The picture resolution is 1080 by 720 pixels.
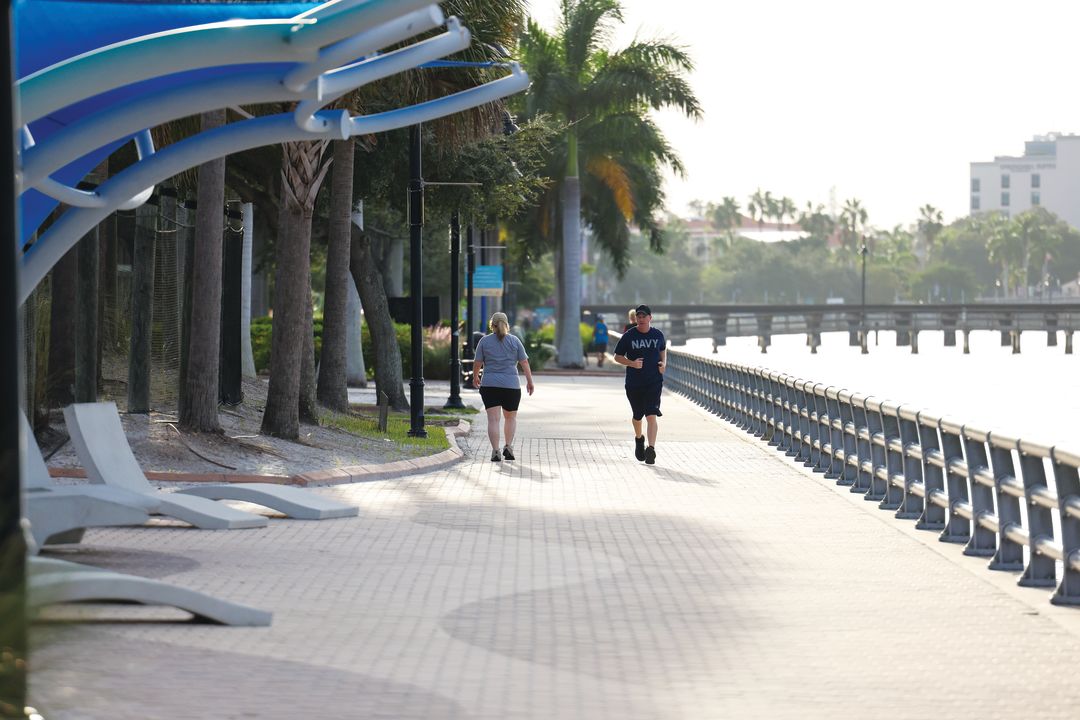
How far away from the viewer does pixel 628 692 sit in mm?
7586

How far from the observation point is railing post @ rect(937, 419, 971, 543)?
1302cm

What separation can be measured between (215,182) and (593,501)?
586 cm

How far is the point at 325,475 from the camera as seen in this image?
58.1 ft

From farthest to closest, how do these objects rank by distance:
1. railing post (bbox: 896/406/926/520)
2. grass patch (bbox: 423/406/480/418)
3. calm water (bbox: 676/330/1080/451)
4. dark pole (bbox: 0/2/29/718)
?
calm water (bbox: 676/330/1080/451), grass patch (bbox: 423/406/480/418), railing post (bbox: 896/406/926/520), dark pole (bbox: 0/2/29/718)

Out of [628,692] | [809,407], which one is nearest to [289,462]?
[809,407]

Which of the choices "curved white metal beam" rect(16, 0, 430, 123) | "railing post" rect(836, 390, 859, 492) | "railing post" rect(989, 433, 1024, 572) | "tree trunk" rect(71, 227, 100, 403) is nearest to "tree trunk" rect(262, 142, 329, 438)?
"tree trunk" rect(71, 227, 100, 403)

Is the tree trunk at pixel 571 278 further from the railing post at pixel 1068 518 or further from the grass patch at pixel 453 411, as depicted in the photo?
the railing post at pixel 1068 518

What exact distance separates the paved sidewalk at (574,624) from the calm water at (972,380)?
1.38 m

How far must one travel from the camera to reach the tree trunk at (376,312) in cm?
2742

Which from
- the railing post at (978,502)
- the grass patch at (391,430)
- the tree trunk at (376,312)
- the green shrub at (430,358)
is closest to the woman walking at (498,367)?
the grass patch at (391,430)

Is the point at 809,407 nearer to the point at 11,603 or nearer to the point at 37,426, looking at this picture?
the point at 37,426

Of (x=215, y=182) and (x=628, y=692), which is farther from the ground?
(x=215, y=182)

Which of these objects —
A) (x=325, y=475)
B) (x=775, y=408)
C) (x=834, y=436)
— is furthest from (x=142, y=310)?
(x=834, y=436)

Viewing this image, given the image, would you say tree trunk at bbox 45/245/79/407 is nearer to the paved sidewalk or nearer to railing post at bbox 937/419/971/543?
the paved sidewalk
